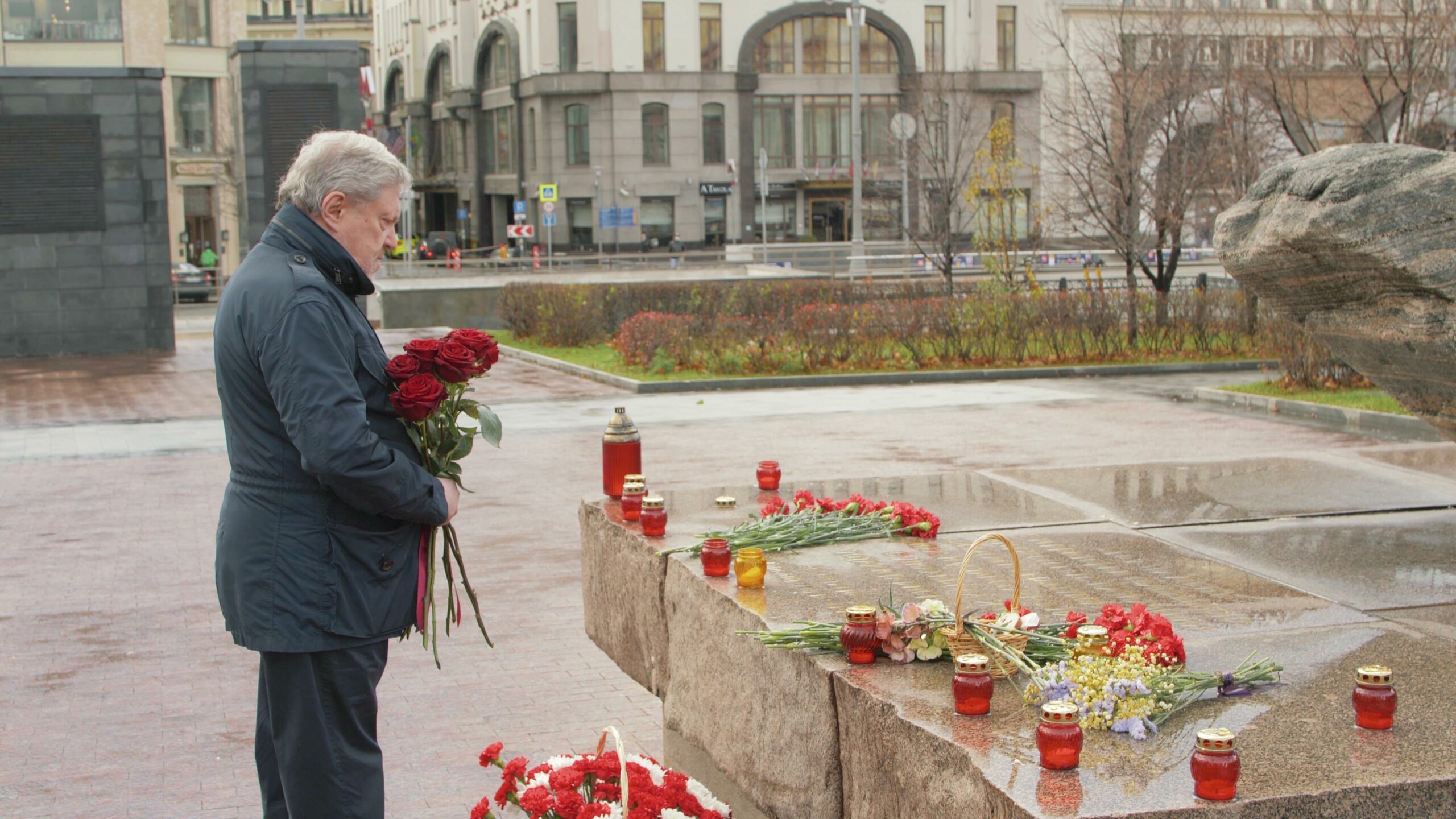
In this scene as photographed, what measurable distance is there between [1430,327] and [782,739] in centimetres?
344

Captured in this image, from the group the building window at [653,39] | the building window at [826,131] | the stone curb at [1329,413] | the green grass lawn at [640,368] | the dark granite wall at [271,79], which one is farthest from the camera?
the building window at [826,131]

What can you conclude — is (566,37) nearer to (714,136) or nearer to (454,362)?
(714,136)

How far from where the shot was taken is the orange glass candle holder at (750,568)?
4.68m

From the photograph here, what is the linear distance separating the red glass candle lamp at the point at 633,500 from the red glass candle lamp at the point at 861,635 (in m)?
1.92

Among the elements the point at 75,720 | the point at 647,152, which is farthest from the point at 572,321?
the point at 647,152

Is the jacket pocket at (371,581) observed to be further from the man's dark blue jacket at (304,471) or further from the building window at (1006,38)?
the building window at (1006,38)

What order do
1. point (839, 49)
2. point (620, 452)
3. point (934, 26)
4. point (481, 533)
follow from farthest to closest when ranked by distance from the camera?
point (934, 26), point (839, 49), point (481, 533), point (620, 452)

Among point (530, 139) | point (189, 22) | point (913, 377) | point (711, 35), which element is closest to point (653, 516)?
point (913, 377)

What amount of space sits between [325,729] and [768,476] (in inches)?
122

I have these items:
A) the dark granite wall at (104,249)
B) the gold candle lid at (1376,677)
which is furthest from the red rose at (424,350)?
the dark granite wall at (104,249)

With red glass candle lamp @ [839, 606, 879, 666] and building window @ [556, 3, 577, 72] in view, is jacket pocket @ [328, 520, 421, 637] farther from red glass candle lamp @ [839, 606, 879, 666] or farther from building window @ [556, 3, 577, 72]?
building window @ [556, 3, 577, 72]

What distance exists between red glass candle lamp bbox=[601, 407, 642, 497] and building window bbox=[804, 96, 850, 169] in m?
60.6

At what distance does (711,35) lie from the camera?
64.2 metres

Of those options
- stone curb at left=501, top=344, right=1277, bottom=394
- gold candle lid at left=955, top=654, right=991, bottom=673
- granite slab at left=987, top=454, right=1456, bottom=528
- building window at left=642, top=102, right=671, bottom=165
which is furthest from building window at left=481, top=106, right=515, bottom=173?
gold candle lid at left=955, top=654, right=991, bottom=673
